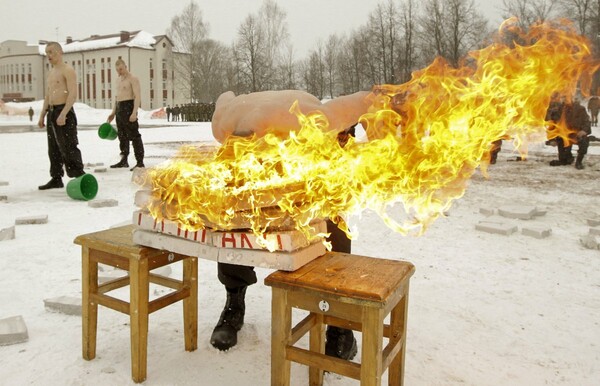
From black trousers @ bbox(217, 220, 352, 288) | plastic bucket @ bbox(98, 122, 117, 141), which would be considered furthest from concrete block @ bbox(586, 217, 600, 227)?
plastic bucket @ bbox(98, 122, 117, 141)

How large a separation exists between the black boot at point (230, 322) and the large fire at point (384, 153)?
3.17 ft

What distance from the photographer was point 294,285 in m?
Result: 2.13

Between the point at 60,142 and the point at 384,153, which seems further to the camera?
the point at 60,142

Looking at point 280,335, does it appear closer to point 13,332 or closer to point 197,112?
point 13,332

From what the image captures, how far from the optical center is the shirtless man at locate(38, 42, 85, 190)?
7570mm

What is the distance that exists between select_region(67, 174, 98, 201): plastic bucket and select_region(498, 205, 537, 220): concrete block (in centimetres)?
592

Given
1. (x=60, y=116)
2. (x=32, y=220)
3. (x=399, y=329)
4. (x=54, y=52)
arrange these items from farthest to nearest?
(x=60, y=116)
(x=54, y=52)
(x=32, y=220)
(x=399, y=329)

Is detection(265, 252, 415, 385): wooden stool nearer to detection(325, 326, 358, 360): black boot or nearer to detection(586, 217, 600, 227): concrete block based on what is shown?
detection(325, 326, 358, 360): black boot

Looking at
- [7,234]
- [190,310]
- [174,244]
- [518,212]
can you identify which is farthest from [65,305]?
[518,212]

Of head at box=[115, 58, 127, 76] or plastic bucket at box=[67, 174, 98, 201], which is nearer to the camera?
plastic bucket at box=[67, 174, 98, 201]

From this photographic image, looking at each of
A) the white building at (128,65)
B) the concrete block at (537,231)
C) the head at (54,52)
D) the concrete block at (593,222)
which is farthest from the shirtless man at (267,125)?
the white building at (128,65)

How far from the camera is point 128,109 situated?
10438 millimetres

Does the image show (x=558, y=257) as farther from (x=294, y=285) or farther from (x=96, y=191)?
(x=96, y=191)

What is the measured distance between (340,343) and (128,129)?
8379mm
